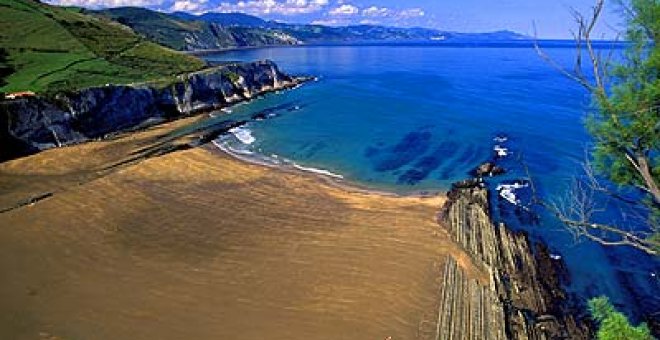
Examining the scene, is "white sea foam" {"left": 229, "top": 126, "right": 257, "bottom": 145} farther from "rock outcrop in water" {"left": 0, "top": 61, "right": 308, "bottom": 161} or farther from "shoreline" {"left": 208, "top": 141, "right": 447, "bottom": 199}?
"rock outcrop in water" {"left": 0, "top": 61, "right": 308, "bottom": 161}

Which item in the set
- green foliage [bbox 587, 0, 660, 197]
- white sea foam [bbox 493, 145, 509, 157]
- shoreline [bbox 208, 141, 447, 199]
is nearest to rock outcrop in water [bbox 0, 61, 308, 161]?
shoreline [bbox 208, 141, 447, 199]

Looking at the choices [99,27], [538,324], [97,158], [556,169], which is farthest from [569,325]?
[99,27]

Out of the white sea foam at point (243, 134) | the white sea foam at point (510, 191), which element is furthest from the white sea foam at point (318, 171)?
the white sea foam at point (510, 191)

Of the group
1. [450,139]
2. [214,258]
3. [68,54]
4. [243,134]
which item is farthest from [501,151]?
[68,54]

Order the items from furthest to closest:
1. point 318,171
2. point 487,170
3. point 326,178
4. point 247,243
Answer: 1. point 318,171
2. point 487,170
3. point 326,178
4. point 247,243

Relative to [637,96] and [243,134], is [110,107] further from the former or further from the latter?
[637,96]
